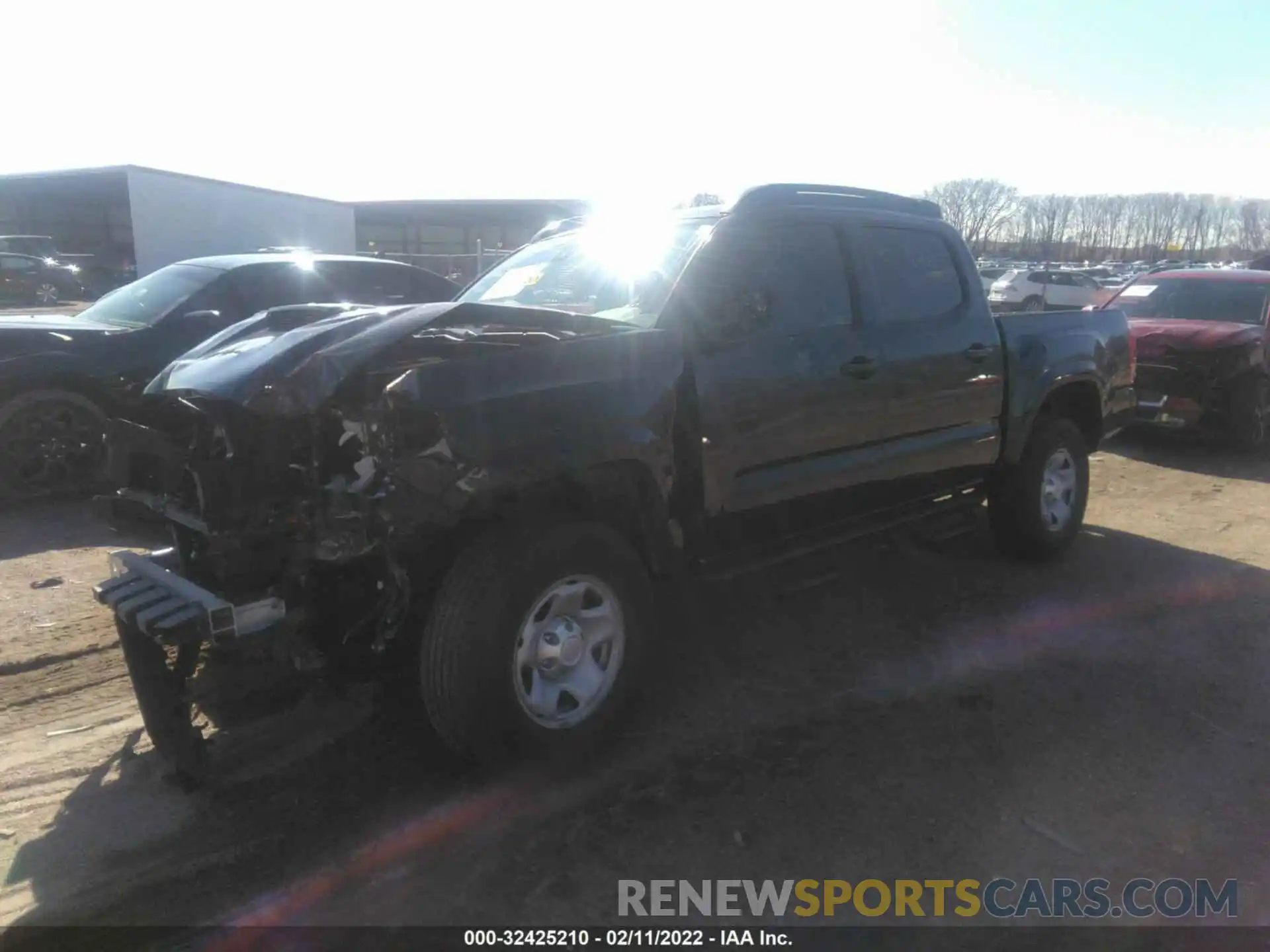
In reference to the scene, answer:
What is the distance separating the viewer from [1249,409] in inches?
370

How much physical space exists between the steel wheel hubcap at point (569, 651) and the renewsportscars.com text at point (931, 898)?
0.69 m

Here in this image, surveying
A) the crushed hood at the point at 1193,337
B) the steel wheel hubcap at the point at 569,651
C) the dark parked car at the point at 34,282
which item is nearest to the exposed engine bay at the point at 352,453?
the steel wheel hubcap at the point at 569,651

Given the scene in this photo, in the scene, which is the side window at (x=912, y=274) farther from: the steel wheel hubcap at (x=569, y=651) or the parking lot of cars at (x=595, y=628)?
the steel wheel hubcap at (x=569, y=651)

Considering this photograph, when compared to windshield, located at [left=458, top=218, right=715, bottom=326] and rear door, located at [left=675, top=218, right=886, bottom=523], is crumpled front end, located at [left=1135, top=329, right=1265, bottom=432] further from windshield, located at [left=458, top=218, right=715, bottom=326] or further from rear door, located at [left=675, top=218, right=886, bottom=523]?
windshield, located at [left=458, top=218, right=715, bottom=326]

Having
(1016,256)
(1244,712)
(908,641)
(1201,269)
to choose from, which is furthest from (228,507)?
(1016,256)

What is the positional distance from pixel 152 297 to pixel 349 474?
5.09 m

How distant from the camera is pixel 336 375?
2982mm

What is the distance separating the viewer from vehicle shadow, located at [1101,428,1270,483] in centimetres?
900

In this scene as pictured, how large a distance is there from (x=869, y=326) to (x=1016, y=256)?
2939 inches

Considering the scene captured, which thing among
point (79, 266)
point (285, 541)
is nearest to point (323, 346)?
point (285, 541)

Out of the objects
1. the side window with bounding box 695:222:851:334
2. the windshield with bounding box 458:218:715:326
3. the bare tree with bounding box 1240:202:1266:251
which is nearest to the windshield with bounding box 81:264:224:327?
the windshield with bounding box 458:218:715:326

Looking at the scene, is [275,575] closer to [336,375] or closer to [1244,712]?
[336,375]

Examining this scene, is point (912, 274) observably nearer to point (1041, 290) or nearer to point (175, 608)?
point (175, 608)

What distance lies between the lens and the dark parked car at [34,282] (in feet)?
81.7
